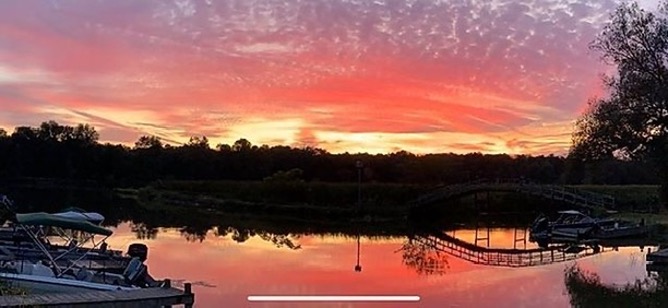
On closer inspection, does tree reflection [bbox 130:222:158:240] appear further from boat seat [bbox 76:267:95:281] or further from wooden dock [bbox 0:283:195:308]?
wooden dock [bbox 0:283:195:308]

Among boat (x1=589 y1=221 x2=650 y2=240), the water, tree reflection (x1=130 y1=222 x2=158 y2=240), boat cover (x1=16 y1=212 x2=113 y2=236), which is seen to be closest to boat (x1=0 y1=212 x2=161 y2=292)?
boat cover (x1=16 y1=212 x2=113 y2=236)

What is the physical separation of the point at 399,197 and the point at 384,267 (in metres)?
32.1

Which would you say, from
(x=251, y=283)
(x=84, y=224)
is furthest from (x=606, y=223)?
(x=84, y=224)

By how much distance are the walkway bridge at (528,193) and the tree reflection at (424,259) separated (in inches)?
608

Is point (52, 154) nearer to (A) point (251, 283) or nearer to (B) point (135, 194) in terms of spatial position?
(B) point (135, 194)

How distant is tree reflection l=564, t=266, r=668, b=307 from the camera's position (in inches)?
893

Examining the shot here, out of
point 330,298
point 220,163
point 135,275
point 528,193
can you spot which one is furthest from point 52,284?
point 220,163

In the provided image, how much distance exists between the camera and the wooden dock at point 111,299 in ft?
50.5

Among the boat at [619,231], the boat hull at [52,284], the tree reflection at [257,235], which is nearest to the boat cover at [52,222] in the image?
the boat hull at [52,284]

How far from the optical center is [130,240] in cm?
3841

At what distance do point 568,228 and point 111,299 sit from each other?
3242cm

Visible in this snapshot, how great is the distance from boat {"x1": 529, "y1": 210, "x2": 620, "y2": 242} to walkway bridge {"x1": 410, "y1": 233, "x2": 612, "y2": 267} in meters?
2.24

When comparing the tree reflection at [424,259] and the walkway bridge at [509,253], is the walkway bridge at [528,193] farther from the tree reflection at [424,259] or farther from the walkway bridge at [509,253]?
the tree reflection at [424,259]

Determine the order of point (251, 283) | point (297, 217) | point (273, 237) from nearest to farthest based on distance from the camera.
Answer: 1. point (251, 283)
2. point (273, 237)
3. point (297, 217)
